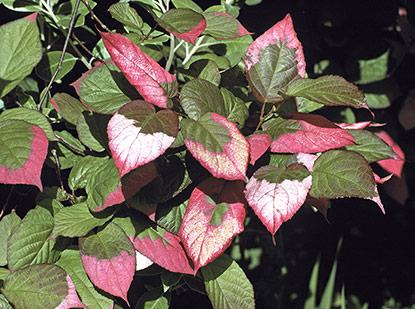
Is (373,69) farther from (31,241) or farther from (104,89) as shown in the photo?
(31,241)

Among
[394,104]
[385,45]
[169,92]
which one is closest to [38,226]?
[169,92]

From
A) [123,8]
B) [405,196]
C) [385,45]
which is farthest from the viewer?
[405,196]

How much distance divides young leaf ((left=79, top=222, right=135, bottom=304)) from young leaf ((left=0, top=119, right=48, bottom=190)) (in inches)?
7.4

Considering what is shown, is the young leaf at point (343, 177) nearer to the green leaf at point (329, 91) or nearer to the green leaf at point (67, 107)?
the green leaf at point (329, 91)

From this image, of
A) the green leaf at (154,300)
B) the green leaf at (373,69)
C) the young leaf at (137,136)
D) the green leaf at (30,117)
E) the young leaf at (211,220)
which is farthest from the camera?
the green leaf at (373,69)

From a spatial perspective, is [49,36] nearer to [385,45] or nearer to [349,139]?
[349,139]

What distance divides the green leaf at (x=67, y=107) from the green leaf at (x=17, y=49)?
9 centimetres

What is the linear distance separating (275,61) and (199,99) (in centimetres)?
22

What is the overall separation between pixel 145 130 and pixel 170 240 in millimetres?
290

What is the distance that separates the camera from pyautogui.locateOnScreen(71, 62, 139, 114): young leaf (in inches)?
37.3

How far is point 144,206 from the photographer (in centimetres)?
93

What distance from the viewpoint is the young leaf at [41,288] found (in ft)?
2.82

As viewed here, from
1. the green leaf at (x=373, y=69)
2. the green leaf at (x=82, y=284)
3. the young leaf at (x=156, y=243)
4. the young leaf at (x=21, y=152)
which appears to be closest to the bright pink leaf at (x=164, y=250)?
the young leaf at (x=156, y=243)

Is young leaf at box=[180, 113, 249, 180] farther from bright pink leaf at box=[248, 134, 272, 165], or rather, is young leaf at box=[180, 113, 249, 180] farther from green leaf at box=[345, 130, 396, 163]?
green leaf at box=[345, 130, 396, 163]
